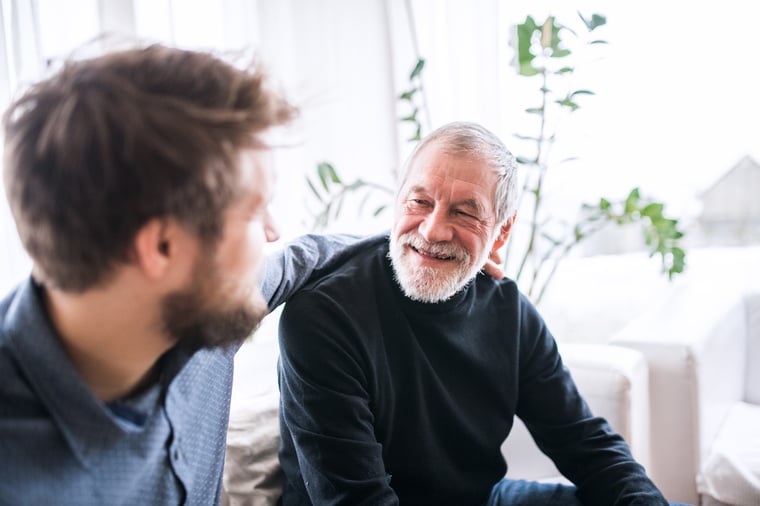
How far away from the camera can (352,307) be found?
1253 mm

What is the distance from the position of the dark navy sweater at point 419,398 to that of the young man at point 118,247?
1.12 ft

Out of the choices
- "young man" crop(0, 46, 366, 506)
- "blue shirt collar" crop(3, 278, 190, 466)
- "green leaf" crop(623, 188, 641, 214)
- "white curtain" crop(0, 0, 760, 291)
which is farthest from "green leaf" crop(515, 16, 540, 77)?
"blue shirt collar" crop(3, 278, 190, 466)

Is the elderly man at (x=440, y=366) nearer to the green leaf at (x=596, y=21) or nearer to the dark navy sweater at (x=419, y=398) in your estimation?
the dark navy sweater at (x=419, y=398)

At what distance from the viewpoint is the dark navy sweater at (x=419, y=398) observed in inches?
45.6

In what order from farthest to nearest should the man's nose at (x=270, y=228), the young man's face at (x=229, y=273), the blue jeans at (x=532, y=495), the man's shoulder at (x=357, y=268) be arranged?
1. the blue jeans at (x=532, y=495)
2. the man's shoulder at (x=357, y=268)
3. the man's nose at (x=270, y=228)
4. the young man's face at (x=229, y=273)

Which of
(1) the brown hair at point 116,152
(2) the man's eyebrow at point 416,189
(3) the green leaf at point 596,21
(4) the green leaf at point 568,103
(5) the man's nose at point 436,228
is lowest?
(5) the man's nose at point 436,228

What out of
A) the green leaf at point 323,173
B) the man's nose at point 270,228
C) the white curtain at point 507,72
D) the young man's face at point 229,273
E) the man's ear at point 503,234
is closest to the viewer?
the young man's face at point 229,273

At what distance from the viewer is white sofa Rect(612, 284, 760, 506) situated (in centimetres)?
170

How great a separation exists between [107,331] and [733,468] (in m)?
1.62

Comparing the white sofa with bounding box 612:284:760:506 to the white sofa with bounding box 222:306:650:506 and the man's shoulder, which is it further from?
the man's shoulder

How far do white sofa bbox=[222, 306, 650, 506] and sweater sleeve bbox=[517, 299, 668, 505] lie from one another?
9.0 inches

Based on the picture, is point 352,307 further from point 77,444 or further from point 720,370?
point 720,370

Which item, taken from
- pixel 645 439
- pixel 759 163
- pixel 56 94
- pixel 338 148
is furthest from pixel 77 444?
pixel 759 163

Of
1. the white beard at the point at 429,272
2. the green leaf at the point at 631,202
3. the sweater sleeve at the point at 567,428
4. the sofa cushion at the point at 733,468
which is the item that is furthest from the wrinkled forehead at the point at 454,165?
the sofa cushion at the point at 733,468
